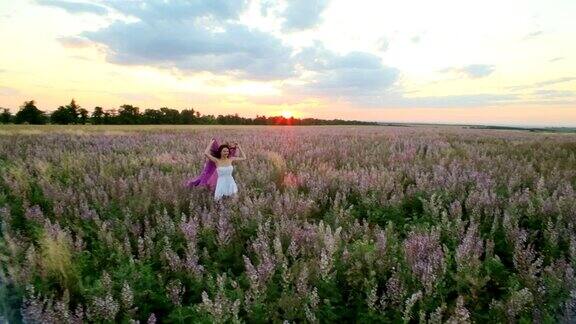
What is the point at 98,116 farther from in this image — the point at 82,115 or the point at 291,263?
the point at 291,263

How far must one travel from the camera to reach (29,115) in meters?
75.4

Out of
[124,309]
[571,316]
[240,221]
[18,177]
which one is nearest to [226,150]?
[240,221]

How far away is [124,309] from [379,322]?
5.85 feet

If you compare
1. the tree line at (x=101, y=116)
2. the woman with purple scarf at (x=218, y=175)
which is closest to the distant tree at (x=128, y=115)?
the tree line at (x=101, y=116)

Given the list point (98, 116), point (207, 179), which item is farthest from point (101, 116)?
point (207, 179)

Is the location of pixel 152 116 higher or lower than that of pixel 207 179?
higher

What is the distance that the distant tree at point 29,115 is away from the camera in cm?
7475

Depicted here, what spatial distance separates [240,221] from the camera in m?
4.84

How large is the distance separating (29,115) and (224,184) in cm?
8319

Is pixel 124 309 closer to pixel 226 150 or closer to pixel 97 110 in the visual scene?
pixel 226 150

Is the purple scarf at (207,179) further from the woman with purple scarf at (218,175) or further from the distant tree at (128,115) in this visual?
the distant tree at (128,115)

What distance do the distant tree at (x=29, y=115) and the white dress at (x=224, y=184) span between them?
82.0 m

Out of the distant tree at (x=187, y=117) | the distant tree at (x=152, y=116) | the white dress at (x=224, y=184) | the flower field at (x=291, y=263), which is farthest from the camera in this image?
the distant tree at (x=187, y=117)

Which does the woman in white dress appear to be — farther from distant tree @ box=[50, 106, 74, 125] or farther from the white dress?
distant tree @ box=[50, 106, 74, 125]
